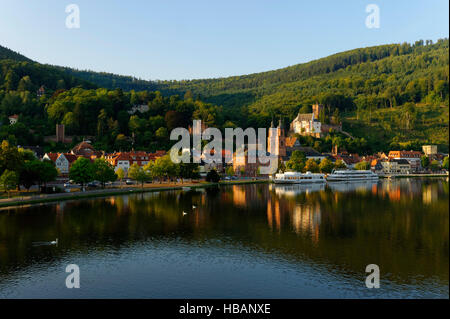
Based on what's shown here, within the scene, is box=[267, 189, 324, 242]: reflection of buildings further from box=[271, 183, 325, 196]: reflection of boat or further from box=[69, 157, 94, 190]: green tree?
box=[69, 157, 94, 190]: green tree

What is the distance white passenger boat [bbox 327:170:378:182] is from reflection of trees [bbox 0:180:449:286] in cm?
4906

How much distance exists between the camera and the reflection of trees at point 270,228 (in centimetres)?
2777

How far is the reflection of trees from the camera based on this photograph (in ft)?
91.1

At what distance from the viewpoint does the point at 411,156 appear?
14300 centimetres

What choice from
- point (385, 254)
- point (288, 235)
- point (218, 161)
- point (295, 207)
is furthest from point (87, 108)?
point (385, 254)

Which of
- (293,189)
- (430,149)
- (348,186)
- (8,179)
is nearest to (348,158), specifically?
(430,149)

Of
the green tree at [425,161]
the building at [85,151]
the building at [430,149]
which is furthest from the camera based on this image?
the building at [430,149]

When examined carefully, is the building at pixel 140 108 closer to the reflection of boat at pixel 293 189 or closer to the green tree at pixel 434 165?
the reflection of boat at pixel 293 189

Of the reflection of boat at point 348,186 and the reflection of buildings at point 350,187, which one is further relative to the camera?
the reflection of boat at point 348,186

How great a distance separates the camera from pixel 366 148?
154 m

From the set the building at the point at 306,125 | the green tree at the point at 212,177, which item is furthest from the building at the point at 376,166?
the green tree at the point at 212,177

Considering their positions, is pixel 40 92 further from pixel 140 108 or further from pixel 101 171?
pixel 101 171

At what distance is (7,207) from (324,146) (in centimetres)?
12582

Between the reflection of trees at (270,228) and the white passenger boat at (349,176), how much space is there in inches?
1931
